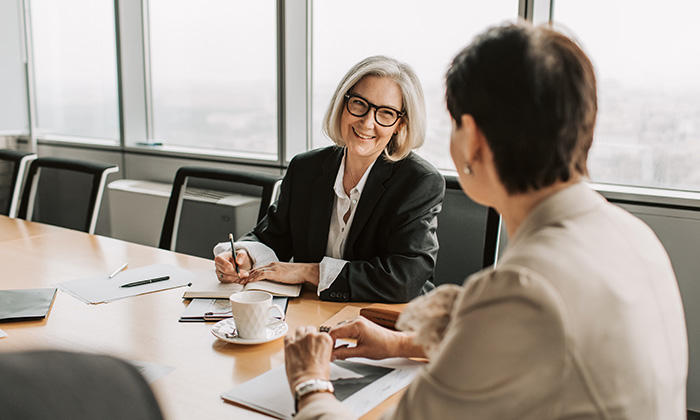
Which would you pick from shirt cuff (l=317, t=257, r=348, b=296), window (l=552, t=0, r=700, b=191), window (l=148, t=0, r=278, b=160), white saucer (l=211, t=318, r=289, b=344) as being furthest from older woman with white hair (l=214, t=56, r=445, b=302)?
window (l=148, t=0, r=278, b=160)

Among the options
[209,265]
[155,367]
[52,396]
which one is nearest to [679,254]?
[209,265]

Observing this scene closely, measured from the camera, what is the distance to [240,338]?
1332 millimetres

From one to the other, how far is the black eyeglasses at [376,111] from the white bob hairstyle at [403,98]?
3 cm

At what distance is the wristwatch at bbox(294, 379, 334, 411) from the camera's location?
96cm

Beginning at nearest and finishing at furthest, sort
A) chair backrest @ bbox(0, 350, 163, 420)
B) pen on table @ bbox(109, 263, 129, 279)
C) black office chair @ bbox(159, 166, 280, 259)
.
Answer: chair backrest @ bbox(0, 350, 163, 420), pen on table @ bbox(109, 263, 129, 279), black office chair @ bbox(159, 166, 280, 259)

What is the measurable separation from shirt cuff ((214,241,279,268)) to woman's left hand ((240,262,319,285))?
120 millimetres

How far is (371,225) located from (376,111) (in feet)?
1.16

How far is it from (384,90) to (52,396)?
158cm

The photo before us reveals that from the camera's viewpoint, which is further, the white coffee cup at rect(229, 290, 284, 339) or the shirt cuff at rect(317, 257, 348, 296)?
the shirt cuff at rect(317, 257, 348, 296)

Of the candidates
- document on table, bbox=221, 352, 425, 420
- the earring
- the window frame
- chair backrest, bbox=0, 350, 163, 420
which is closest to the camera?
chair backrest, bbox=0, 350, 163, 420

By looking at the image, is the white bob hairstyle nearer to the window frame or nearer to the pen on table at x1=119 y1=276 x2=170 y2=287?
the pen on table at x1=119 y1=276 x2=170 y2=287

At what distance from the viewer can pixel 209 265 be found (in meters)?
1.94

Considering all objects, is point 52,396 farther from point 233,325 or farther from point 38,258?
point 38,258

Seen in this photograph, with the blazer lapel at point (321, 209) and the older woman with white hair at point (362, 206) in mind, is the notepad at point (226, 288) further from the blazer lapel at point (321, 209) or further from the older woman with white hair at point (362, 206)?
the blazer lapel at point (321, 209)
